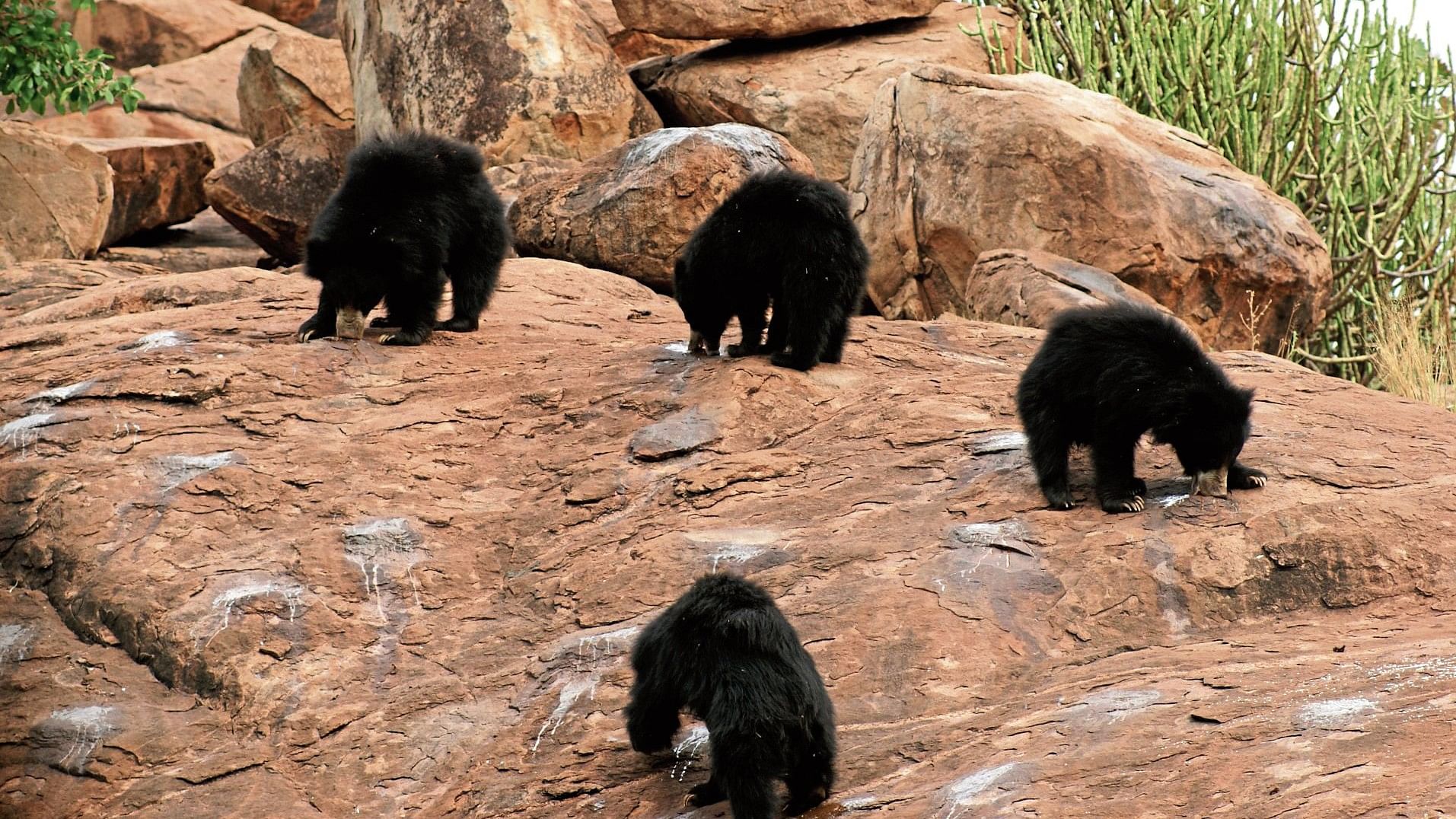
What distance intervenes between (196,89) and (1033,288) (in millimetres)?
17213

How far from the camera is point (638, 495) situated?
6.76m

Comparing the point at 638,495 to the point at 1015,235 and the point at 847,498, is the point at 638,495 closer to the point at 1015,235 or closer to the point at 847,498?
the point at 847,498

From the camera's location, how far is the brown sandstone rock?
26.4 meters

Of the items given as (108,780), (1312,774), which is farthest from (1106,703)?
(108,780)

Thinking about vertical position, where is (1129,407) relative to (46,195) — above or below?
above

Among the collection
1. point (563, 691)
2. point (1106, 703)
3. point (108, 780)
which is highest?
point (1106, 703)

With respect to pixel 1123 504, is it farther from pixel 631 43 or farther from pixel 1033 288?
pixel 631 43

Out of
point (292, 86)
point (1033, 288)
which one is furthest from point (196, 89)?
point (1033, 288)

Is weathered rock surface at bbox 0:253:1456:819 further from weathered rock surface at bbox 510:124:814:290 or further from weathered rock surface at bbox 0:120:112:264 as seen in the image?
weathered rock surface at bbox 0:120:112:264

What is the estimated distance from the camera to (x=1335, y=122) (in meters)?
14.8

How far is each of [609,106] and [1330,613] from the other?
441 inches

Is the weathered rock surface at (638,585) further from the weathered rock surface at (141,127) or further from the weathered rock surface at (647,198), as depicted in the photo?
the weathered rock surface at (141,127)

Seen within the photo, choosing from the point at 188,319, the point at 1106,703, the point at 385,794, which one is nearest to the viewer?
the point at 1106,703

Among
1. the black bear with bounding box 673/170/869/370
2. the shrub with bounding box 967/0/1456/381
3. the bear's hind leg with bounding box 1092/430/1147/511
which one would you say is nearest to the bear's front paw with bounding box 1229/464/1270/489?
the bear's hind leg with bounding box 1092/430/1147/511
